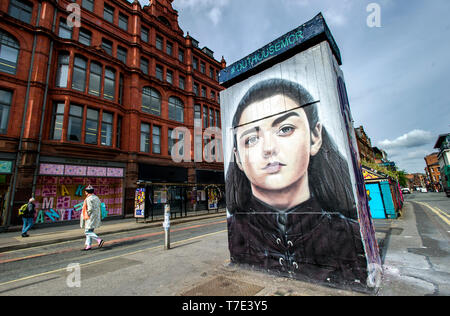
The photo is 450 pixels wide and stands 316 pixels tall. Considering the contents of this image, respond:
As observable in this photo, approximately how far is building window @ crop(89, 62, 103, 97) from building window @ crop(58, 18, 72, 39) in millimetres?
2660

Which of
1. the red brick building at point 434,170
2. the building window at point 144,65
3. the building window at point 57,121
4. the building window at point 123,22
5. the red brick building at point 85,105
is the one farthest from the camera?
the red brick building at point 434,170

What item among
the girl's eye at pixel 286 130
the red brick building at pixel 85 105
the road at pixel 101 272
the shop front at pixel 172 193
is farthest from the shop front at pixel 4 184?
the girl's eye at pixel 286 130

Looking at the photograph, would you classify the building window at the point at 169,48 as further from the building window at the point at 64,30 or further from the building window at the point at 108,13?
the building window at the point at 64,30

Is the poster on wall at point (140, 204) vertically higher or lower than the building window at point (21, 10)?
lower

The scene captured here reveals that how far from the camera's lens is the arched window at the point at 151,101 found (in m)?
20.9

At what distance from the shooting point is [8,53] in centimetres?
1372

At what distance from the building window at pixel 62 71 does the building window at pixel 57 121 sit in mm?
1696

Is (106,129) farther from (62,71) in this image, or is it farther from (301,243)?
(301,243)

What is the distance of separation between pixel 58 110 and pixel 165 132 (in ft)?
29.8

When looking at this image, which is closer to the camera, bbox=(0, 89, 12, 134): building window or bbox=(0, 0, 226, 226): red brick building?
bbox=(0, 89, 12, 134): building window

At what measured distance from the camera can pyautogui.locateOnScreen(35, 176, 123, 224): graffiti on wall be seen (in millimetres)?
13539

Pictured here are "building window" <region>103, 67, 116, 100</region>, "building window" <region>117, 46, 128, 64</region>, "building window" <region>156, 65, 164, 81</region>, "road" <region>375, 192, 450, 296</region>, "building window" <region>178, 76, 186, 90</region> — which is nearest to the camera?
"road" <region>375, 192, 450, 296</region>

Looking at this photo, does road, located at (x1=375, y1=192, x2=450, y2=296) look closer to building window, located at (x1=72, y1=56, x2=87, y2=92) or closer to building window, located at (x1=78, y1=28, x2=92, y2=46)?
building window, located at (x1=72, y1=56, x2=87, y2=92)

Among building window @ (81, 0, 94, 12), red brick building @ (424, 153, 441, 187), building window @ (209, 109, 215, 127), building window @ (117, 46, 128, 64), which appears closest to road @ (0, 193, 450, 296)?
building window @ (117, 46, 128, 64)
